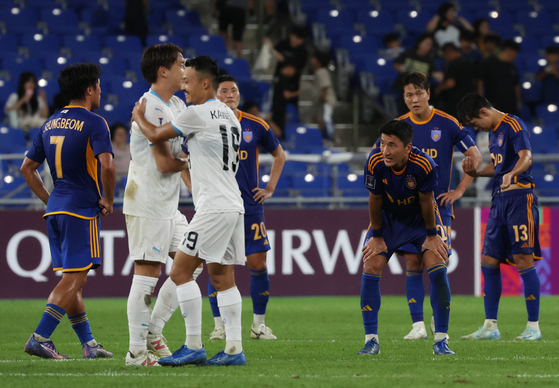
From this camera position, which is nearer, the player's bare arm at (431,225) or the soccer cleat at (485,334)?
the player's bare arm at (431,225)

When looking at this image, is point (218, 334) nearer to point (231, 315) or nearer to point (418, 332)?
point (418, 332)

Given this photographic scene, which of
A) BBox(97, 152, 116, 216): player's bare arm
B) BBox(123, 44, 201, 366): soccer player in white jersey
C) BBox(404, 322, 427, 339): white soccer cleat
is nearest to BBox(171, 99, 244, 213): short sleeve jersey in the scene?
BBox(123, 44, 201, 366): soccer player in white jersey

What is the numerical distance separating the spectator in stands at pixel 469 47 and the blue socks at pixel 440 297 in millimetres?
9258

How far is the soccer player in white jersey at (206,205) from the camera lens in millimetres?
5164

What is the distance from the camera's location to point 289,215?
37.8ft

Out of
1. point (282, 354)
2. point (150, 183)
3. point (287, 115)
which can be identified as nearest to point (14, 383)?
point (150, 183)

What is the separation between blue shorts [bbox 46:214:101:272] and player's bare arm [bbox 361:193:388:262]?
2076mm

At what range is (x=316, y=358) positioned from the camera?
593cm

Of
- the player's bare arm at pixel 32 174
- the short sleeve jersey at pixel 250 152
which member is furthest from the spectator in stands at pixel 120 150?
the player's bare arm at pixel 32 174

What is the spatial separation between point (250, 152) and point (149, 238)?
2.36m

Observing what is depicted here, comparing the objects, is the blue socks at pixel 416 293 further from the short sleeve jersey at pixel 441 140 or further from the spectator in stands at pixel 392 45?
the spectator in stands at pixel 392 45

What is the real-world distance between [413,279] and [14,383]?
387cm

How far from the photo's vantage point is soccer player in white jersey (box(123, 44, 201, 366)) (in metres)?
5.31

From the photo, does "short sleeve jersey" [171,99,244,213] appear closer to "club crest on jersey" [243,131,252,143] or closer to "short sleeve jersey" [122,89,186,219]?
"short sleeve jersey" [122,89,186,219]
